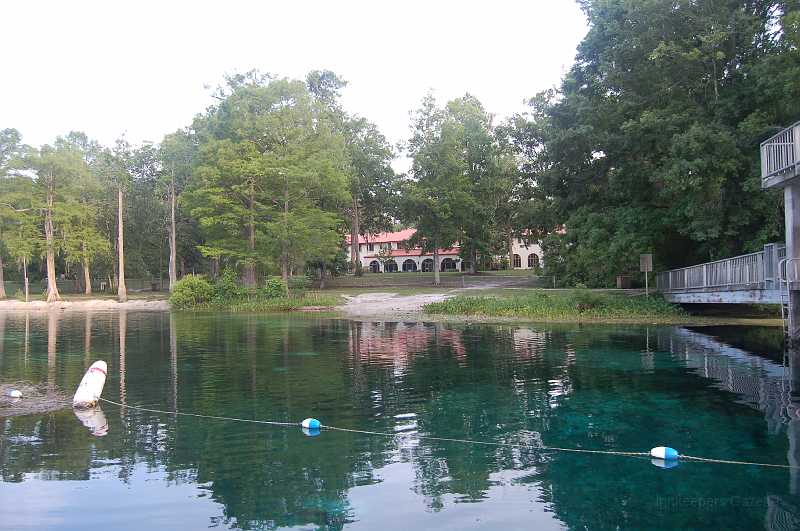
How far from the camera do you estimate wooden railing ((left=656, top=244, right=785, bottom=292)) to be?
67.9 ft

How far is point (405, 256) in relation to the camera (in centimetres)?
9719

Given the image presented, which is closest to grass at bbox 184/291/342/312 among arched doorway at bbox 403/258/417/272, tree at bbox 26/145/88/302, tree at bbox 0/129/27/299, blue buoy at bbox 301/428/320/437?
tree at bbox 26/145/88/302

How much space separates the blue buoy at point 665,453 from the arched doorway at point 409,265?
8752cm

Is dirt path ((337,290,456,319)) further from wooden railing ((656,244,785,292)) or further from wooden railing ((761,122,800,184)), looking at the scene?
wooden railing ((761,122,800,184))

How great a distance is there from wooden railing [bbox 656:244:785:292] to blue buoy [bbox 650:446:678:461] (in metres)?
13.7

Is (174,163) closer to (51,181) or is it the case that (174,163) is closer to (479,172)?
(51,181)

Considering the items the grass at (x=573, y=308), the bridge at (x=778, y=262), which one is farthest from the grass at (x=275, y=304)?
the bridge at (x=778, y=262)

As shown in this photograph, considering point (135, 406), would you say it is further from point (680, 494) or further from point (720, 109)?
point (720, 109)

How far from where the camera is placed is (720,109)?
2959 centimetres

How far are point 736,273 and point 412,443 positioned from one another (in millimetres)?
18313

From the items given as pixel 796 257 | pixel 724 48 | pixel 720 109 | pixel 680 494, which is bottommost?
pixel 680 494

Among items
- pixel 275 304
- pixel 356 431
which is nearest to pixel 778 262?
pixel 356 431

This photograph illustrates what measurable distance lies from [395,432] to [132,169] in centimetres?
6983

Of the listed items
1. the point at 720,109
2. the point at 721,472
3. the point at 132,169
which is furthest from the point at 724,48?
the point at 132,169
